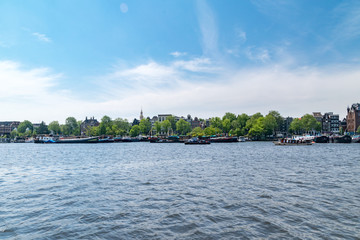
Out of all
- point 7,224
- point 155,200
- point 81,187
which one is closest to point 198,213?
point 155,200

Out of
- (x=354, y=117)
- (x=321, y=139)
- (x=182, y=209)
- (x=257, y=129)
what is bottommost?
(x=182, y=209)

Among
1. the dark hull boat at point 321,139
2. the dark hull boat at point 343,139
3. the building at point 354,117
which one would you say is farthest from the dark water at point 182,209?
the building at point 354,117

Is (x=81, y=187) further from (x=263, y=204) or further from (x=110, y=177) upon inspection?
(x=263, y=204)

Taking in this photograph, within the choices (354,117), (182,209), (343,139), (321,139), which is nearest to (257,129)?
(321,139)

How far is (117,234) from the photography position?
39.5ft

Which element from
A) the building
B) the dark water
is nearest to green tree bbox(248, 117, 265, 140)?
the building

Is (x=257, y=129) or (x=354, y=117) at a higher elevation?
(x=354, y=117)

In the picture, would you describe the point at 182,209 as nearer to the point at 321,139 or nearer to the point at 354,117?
the point at 321,139

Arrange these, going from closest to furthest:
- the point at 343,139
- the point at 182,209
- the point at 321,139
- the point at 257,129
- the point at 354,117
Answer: the point at 182,209
the point at 343,139
the point at 321,139
the point at 257,129
the point at 354,117

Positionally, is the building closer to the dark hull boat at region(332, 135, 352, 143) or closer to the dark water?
the dark hull boat at region(332, 135, 352, 143)

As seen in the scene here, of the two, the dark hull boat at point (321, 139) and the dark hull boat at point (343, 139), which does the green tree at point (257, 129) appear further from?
the dark hull boat at point (343, 139)

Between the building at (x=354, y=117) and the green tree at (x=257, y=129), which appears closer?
the green tree at (x=257, y=129)

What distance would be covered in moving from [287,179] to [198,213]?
1468cm

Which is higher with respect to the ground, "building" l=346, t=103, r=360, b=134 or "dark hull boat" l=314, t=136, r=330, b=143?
"building" l=346, t=103, r=360, b=134
